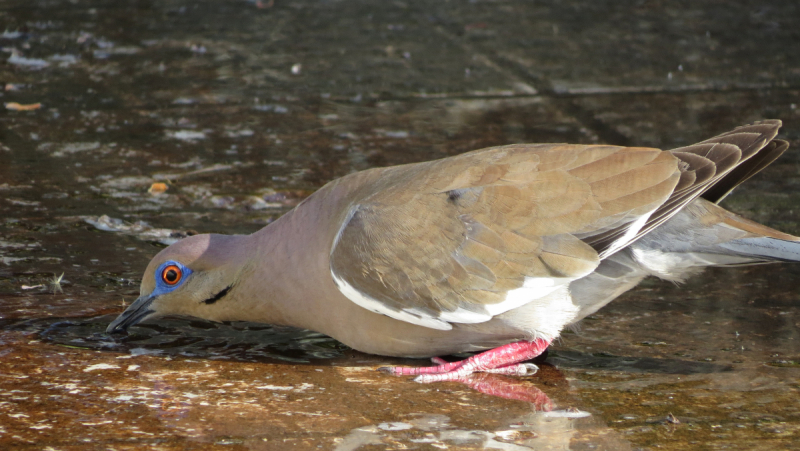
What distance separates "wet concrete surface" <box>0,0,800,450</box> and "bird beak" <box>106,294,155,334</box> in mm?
55

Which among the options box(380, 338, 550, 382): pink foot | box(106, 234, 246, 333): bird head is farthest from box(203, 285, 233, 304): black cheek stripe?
box(380, 338, 550, 382): pink foot

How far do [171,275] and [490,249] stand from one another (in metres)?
1.33

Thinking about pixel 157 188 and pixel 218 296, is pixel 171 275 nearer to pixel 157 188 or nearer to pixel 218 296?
pixel 218 296

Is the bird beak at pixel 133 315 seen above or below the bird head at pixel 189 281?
below

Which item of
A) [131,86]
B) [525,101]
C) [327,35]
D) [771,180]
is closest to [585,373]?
[771,180]

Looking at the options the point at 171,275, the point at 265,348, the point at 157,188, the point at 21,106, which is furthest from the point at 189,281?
the point at 21,106

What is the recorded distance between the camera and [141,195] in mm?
5715

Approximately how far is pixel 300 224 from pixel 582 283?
3.82ft

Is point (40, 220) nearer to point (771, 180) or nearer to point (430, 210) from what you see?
point (430, 210)

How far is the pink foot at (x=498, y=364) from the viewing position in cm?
380

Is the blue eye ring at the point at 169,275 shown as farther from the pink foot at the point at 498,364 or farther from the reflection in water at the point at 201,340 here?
the pink foot at the point at 498,364

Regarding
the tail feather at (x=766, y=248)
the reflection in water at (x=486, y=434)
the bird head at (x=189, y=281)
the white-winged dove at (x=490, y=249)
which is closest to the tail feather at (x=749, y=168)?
the white-winged dove at (x=490, y=249)

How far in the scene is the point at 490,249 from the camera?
3.78 m

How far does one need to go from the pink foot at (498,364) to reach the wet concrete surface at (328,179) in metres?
0.08
